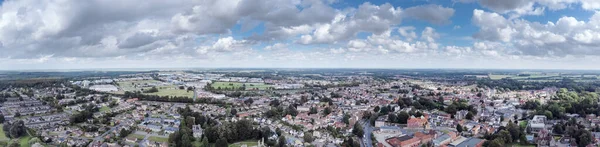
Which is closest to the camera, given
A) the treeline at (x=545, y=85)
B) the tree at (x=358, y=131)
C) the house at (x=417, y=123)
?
the tree at (x=358, y=131)

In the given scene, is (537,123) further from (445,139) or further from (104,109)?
(104,109)

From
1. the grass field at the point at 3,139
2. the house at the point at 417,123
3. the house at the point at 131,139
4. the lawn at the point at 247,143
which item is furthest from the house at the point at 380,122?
the grass field at the point at 3,139

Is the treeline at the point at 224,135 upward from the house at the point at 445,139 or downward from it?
upward

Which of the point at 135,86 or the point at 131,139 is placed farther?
the point at 135,86

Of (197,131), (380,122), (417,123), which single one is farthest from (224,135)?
(417,123)

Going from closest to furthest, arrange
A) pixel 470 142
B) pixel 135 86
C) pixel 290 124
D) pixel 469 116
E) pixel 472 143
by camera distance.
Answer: pixel 472 143 < pixel 470 142 < pixel 290 124 < pixel 469 116 < pixel 135 86

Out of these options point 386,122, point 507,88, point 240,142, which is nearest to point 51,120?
point 240,142

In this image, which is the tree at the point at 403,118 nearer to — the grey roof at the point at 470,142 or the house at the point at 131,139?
the grey roof at the point at 470,142

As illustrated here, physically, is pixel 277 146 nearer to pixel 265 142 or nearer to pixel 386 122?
pixel 265 142

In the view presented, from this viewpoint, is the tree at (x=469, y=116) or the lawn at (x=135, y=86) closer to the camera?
the tree at (x=469, y=116)
